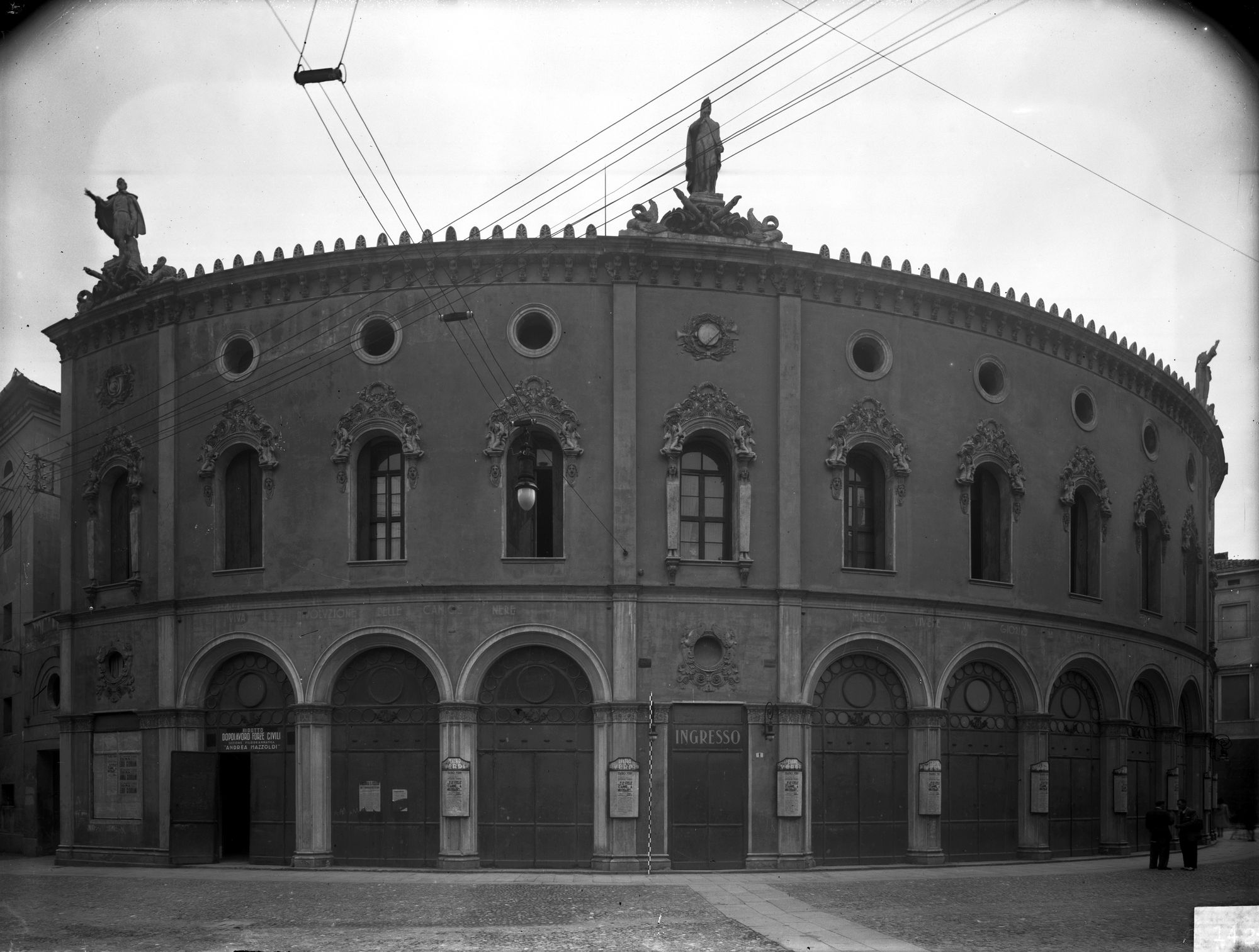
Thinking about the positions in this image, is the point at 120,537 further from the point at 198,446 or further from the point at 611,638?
the point at 611,638

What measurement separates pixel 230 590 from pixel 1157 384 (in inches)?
931

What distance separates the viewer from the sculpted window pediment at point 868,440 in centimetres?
2894

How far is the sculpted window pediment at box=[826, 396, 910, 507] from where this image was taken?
28938mm

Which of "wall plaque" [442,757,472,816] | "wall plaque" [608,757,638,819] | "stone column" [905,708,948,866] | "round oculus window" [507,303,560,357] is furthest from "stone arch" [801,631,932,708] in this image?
"round oculus window" [507,303,560,357]

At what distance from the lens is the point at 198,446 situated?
2991 centimetres

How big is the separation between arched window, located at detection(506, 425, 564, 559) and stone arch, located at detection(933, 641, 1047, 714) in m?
9.36

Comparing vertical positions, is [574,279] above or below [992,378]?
above

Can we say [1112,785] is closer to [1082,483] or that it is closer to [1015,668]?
[1015,668]

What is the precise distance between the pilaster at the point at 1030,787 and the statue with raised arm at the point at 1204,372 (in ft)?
51.5

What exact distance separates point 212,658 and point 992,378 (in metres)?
18.3

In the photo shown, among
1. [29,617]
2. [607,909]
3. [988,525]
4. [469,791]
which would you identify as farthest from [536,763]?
[29,617]

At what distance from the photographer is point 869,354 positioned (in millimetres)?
30031

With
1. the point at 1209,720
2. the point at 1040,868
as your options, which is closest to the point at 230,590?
the point at 1040,868

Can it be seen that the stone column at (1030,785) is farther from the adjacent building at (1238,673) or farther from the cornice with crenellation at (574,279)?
the adjacent building at (1238,673)
